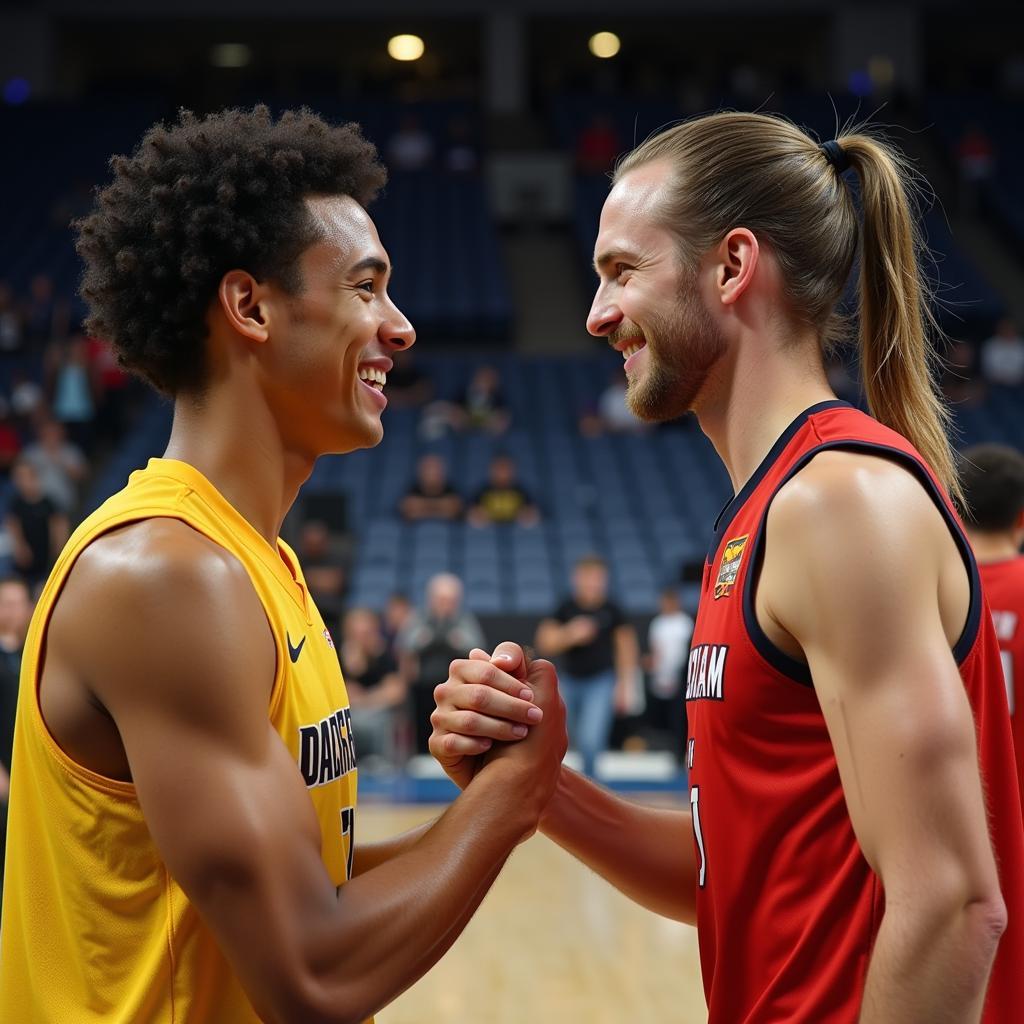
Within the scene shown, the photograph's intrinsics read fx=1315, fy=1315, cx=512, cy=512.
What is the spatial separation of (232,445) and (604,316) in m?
0.58

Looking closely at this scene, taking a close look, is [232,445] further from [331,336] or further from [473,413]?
[473,413]

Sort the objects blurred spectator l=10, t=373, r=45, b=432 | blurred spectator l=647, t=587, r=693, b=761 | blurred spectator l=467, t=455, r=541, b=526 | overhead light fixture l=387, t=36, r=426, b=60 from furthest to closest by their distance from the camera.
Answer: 1. overhead light fixture l=387, t=36, r=426, b=60
2. blurred spectator l=10, t=373, r=45, b=432
3. blurred spectator l=467, t=455, r=541, b=526
4. blurred spectator l=647, t=587, r=693, b=761

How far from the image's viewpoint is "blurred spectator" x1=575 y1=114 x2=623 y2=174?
18.2m

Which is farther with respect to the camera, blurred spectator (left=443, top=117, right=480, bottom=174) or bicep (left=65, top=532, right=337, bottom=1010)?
blurred spectator (left=443, top=117, right=480, bottom=174)

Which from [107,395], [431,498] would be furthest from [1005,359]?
[107,395]

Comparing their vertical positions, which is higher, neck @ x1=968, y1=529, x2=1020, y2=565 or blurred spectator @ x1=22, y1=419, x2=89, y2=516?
blurred spectator @ x1=22, y1=419, x2=89, y2=516

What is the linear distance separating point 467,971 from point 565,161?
14918 mm

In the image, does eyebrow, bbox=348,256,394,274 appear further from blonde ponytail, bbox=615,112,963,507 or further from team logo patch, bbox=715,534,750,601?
team logo patch, bbox=715,534,750,601

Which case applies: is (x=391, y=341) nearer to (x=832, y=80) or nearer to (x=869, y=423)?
(x=869, y=423)

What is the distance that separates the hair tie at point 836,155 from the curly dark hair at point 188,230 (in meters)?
0.72

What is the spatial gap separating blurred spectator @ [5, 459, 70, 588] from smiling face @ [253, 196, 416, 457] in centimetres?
897

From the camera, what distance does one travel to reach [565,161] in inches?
733

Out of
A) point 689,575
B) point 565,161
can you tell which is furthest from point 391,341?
point 565,161

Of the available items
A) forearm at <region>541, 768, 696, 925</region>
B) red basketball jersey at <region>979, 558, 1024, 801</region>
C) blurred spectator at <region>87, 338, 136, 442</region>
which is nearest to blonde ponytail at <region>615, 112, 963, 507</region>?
forearm at <region>541, 768, 696, 925</region>
